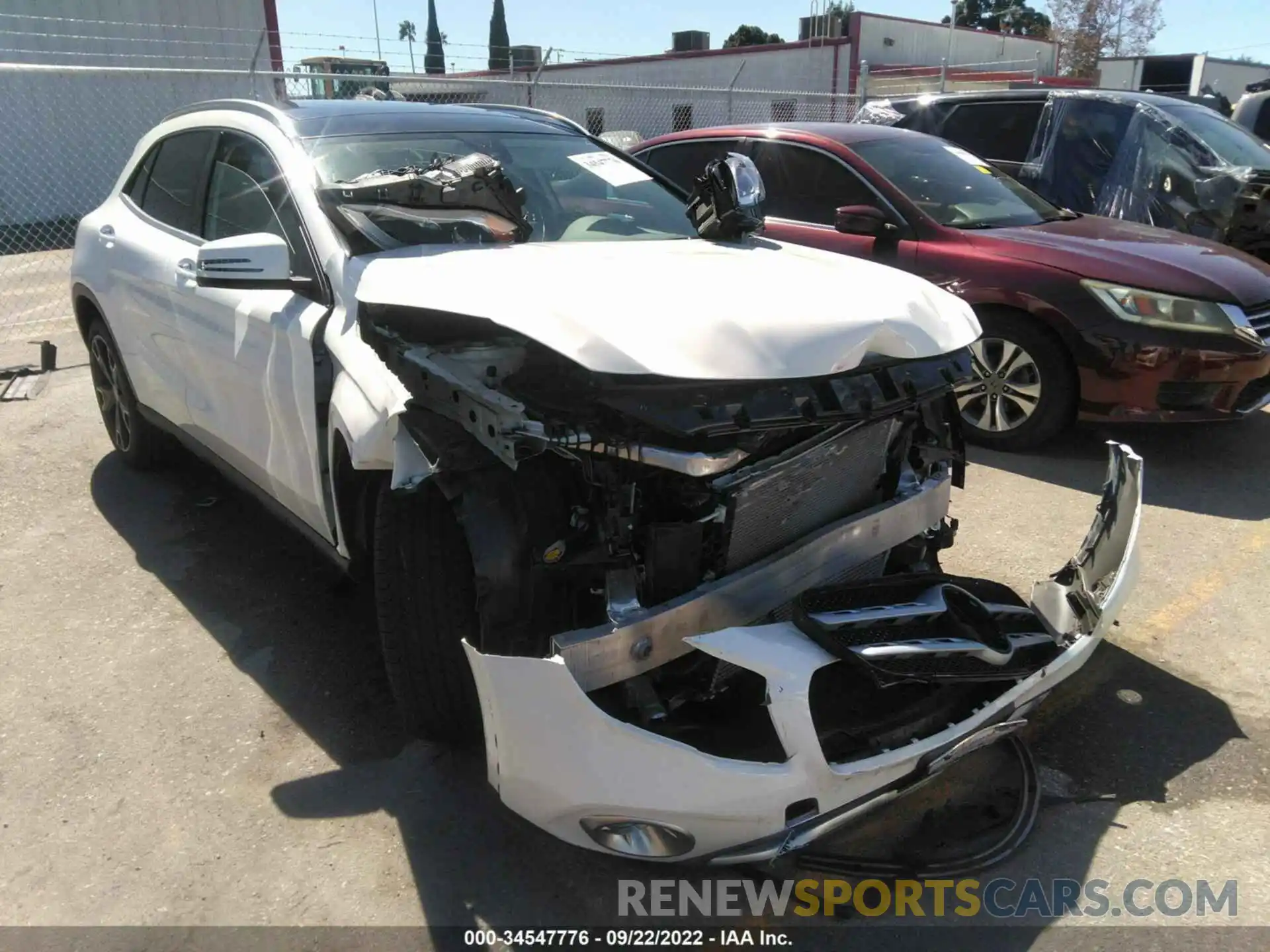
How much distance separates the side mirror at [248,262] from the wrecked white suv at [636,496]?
0.01m

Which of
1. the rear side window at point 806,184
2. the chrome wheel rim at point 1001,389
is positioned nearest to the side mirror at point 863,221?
the rear side window at point 806,184

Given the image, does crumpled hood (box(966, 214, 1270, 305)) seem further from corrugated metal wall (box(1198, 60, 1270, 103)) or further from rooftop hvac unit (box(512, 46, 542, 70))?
corrugated metal wall (box(1198, 60, 1270, 103))

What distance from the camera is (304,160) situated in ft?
10.3

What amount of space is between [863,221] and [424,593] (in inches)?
→ 150

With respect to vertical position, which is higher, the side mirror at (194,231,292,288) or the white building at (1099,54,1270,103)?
the white building at (1099,54,1270,103)

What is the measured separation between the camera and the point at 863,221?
17.6ft

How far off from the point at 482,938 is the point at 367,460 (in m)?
1.18

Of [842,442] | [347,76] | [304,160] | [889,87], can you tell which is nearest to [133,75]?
[347,76]

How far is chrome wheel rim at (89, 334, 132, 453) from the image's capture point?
4586 millimetres

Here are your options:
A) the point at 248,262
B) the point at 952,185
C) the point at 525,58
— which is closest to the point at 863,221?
the point at 952,185

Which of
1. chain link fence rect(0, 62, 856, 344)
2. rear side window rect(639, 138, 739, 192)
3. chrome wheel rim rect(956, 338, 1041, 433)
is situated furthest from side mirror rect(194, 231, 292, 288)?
chain link fence rect(0, 62, 856, 344)

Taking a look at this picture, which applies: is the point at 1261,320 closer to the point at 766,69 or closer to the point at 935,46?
the point at 766,69

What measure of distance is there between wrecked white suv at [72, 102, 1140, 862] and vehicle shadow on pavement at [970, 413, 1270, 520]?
1.95m

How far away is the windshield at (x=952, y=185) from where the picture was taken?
5.58 m
